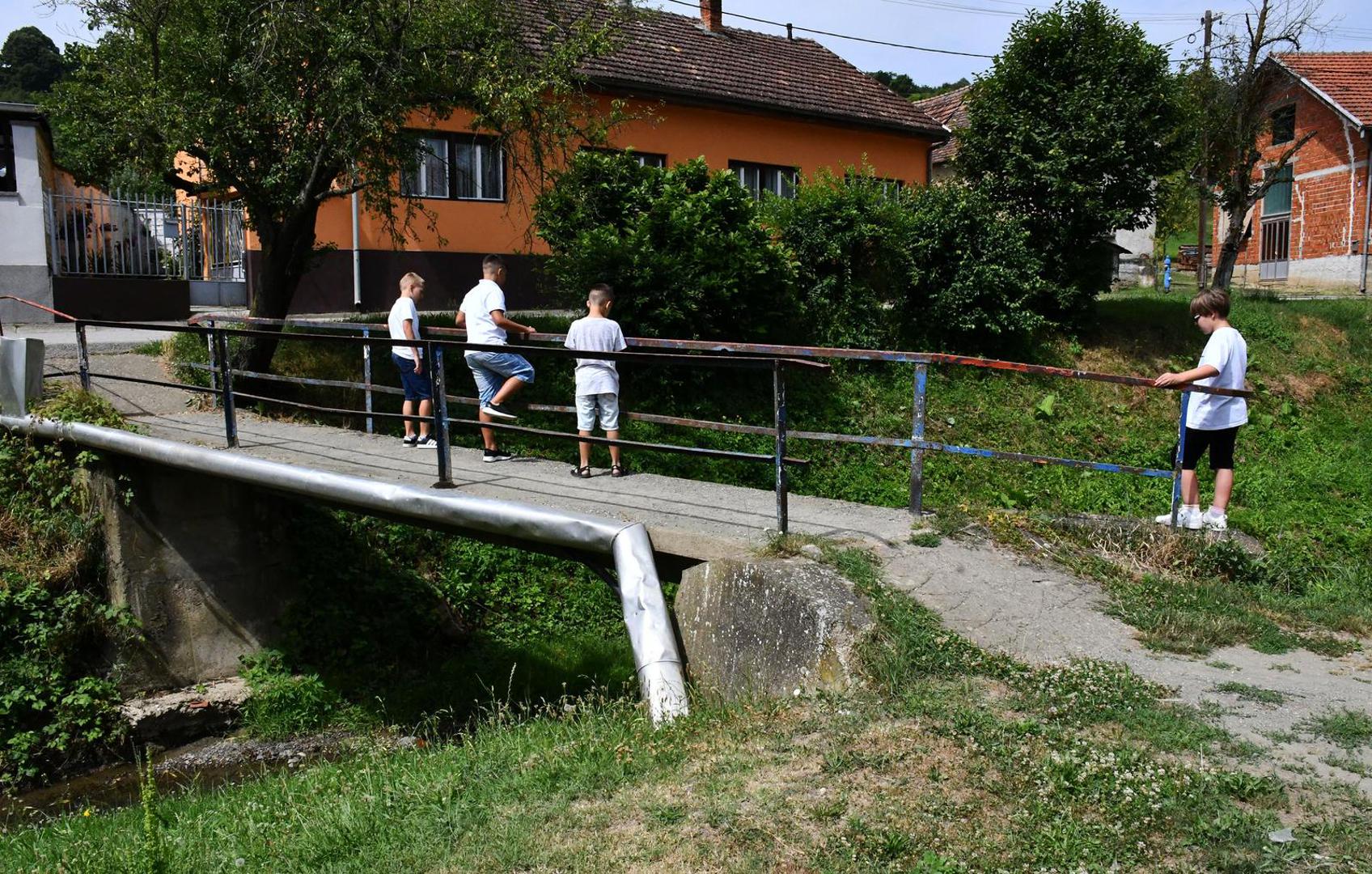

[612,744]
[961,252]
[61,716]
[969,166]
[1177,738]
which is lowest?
[61,716]

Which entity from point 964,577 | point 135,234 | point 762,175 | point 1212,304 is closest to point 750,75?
point 762,175

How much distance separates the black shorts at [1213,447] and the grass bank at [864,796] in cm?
259

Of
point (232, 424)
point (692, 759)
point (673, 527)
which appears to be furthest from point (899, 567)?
point (232, 424)

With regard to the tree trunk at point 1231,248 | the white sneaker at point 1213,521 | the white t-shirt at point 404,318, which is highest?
the tree trunk at point 1231,248

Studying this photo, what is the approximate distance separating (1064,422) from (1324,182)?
20.1 metres

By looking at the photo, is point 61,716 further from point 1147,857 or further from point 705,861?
point 1147,857

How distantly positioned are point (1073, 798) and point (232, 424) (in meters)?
7.25

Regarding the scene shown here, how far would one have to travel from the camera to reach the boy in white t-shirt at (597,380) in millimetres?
8188

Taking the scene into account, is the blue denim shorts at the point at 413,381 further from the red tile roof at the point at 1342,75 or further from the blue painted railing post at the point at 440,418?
the red tile roof at the point at 1342,75

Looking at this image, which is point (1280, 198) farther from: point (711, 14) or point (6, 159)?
point (6, 159)

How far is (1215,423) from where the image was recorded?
6.86 m

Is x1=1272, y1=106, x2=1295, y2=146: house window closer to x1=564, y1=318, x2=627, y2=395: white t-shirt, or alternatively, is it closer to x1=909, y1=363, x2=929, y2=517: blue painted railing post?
x1=564, y1=318, x2=627, y2=395: white t-shirt

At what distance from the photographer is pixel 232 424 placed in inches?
351

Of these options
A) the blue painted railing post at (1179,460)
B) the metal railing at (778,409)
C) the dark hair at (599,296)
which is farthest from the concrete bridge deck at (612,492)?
the blue painted railing post at (1179,460)
